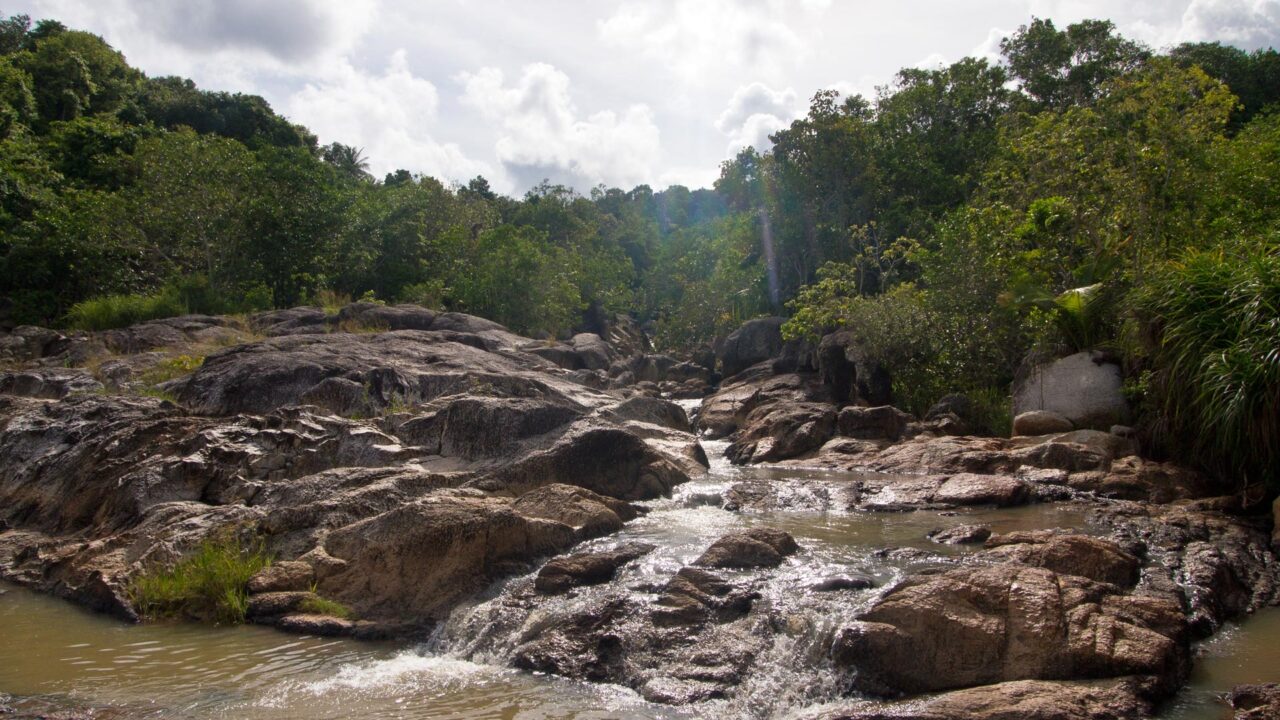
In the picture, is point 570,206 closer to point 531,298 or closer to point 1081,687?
point 531,298

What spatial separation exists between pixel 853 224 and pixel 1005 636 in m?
30.5

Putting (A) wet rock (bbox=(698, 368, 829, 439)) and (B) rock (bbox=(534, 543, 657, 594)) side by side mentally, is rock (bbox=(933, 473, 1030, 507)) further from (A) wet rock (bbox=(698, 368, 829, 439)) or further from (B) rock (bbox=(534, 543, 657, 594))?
(A) wet rock (bbox=(698, 368, 829, 439))

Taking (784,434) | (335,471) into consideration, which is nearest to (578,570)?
(335,471)

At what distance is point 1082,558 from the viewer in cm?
734

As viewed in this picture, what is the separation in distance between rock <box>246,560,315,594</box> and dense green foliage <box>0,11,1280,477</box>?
10242mm

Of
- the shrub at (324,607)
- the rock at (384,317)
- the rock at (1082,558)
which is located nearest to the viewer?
the rock at (1082,558)

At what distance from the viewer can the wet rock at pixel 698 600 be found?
692 centimetres

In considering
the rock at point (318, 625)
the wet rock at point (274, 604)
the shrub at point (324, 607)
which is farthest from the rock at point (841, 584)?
the wet rock at point (274, 604)

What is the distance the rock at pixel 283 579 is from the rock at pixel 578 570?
236 cm

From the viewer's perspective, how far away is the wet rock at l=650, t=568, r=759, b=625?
6922 millimetres

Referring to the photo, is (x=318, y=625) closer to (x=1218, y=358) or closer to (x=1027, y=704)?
(x=1027, y=704)

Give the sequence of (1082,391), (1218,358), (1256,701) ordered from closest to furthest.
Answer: (1256,701) < (1218,358) < (1082,391)

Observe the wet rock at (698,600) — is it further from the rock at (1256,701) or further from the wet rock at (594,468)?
the wet rock at (594,468)

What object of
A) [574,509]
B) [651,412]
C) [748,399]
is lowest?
[574,509]
